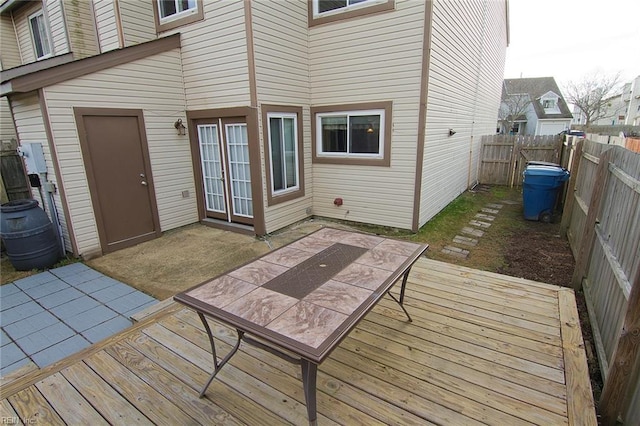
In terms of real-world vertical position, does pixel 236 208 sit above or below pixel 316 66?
below

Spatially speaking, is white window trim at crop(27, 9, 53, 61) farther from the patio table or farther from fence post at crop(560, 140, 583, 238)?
fence post at crop(560, 140, 583, 238)

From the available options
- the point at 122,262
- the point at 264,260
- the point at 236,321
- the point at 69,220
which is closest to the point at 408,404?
the point at 236,321

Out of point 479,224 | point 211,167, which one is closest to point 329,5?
point 211,167

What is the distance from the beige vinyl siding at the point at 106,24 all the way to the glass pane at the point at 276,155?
377cm

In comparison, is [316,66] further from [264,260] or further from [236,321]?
[236,321]

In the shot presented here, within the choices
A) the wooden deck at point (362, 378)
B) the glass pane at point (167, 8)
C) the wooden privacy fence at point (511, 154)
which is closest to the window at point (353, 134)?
the glass pane at point (167, 8)

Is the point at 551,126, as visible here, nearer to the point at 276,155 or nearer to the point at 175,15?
the point at 276,155

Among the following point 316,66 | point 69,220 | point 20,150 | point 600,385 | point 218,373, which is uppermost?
point 316,66

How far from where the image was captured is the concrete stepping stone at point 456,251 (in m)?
4.89

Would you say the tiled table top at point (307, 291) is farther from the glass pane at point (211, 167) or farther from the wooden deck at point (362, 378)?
the glass pane at point (211, 167)

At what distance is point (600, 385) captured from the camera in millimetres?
2373

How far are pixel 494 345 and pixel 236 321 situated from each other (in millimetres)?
2106

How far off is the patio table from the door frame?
9.13ft

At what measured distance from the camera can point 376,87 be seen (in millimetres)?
5605
